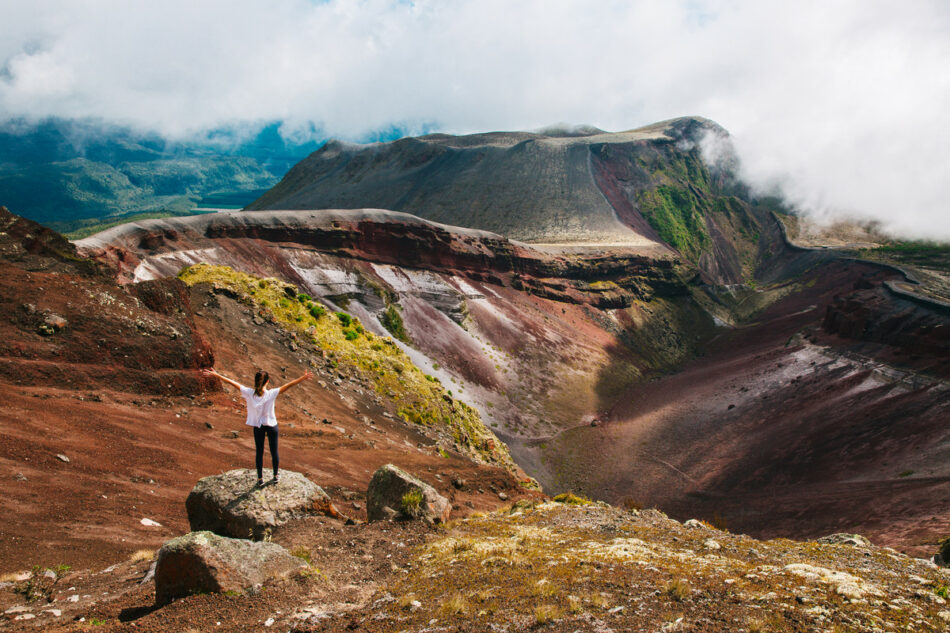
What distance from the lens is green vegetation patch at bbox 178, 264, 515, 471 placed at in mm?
23062

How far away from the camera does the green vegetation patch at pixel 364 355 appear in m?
23.1

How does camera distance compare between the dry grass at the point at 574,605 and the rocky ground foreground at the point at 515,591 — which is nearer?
the rocky ground foreground at the point at 515,591

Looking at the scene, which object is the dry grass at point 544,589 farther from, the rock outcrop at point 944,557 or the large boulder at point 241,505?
the rock outcrop at point 944,557

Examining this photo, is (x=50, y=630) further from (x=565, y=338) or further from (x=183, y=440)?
(x=565, y=338)

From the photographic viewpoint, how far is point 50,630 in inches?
198

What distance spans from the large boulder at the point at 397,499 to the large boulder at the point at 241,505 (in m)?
1.51

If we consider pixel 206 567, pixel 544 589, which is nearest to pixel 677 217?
pixel 544 589

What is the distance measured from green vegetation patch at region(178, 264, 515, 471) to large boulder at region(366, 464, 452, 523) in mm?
12122

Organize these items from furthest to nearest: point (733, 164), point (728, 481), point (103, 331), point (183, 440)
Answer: point (733, 164) → point (728, 481) → point (103, 331) → point (183, 440)

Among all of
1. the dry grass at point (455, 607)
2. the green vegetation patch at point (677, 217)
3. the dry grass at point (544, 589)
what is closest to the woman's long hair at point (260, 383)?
the dry grass at point (455, 607)

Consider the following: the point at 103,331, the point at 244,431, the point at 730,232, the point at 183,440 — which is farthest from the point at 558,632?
the point at 730,232

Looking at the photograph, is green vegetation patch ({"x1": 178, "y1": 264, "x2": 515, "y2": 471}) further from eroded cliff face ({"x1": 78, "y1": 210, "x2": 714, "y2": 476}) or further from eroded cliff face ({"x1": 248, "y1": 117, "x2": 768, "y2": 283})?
eroded cliff face ({"x1": 248, "y1": 117, "x2": 768, "y2": 283})

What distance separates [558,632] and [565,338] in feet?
156

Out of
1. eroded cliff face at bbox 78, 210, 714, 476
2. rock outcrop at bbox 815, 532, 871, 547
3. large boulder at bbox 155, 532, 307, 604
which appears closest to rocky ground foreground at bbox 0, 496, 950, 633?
large boulder at bbox 155, 532, 307, 604
